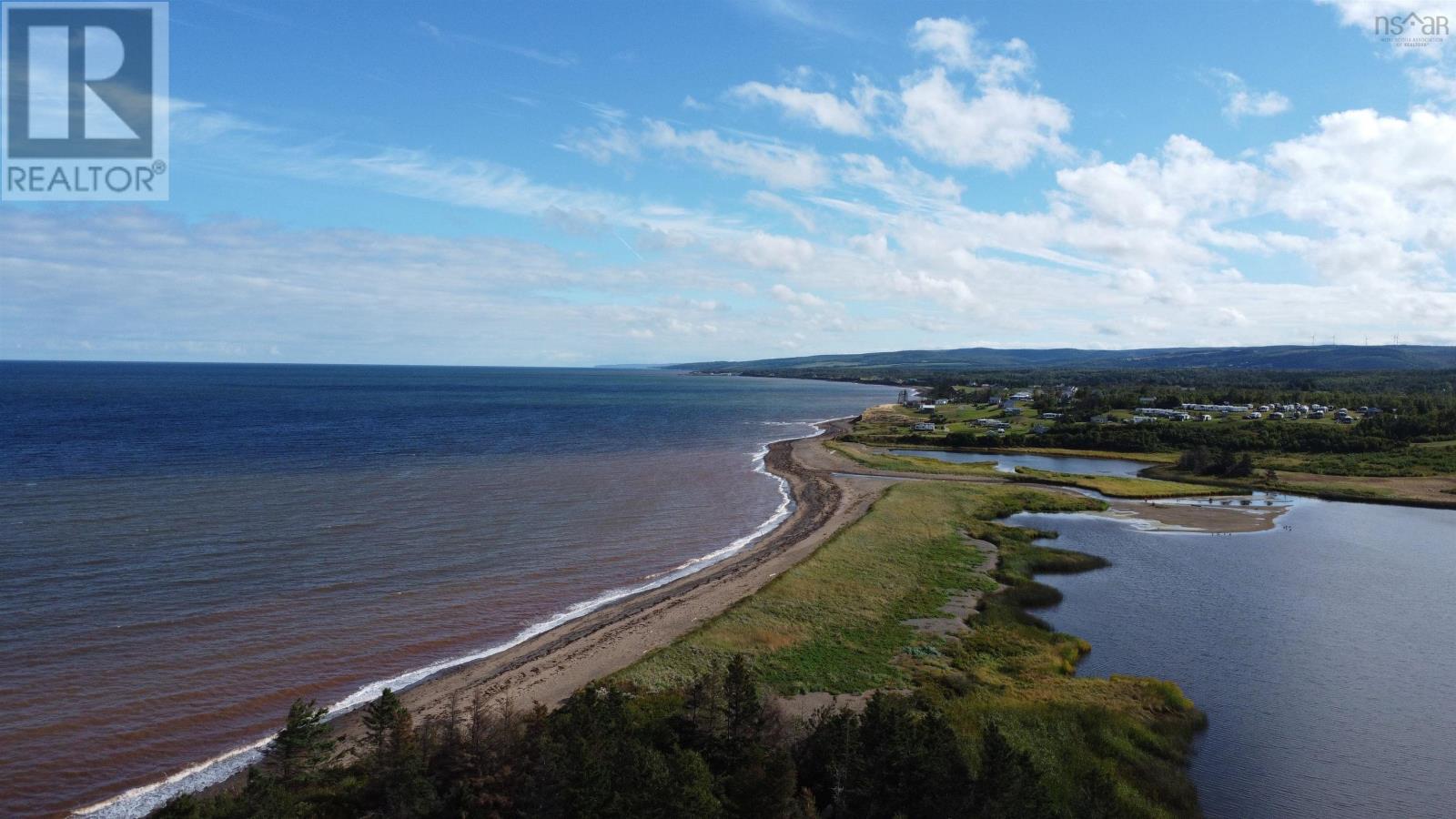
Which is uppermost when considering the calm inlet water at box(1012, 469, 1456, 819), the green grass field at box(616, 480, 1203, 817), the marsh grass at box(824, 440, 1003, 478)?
the marsh grass at box(824, 440, 1003, 478)

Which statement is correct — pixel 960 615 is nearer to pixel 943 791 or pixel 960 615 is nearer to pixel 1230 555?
pixel 943 791

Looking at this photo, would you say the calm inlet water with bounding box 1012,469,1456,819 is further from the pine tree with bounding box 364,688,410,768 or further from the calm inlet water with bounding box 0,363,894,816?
the calm inlet water with bounding box 0,363,894,816

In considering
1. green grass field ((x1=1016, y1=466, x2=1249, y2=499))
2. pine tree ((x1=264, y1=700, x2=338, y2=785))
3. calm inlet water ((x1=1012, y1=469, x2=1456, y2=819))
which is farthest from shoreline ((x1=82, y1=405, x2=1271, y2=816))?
green grass field ((x1=1016, y1=466, x2=1249, y2=499))

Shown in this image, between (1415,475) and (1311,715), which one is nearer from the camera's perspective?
(1311,715)

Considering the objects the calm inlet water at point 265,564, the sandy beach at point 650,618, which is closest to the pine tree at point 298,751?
the sandy beach at point 650,618

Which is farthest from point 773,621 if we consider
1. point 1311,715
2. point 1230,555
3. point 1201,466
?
point 1201,466

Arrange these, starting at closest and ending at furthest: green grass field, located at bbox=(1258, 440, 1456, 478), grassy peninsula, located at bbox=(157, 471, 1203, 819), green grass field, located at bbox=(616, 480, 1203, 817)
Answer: grassy peninsula, located at bbox=(157, 471, 1203, 819) < green grass field, located at bbox=(616, 480, 1203, 817) < green grass field, located at bbox=(1258, 440, 1456, 478)
